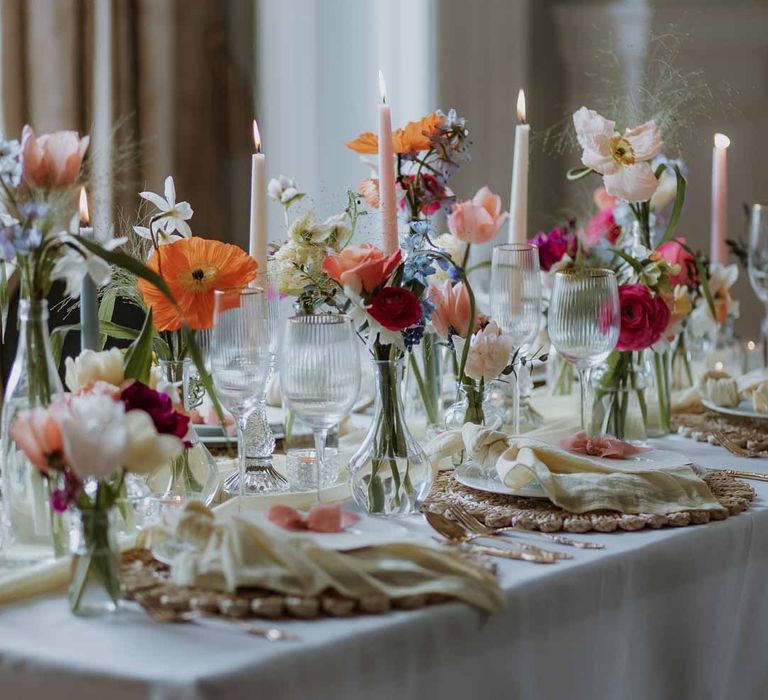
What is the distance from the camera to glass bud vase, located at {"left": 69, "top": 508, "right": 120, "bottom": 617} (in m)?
1.09

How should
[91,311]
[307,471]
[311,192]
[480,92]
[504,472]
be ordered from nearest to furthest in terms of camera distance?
[91,311]
[504,472]
[307,471]
[311,192]
[480,92]

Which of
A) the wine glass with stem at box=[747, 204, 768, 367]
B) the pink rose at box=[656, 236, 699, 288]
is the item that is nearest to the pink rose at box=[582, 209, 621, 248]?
the pink rose at box=[656, 236, 699, 288]

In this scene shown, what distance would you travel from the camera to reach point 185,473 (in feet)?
4.81

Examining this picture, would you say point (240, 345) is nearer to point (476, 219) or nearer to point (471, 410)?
point (471, 410)

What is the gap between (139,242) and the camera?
63.8 inches

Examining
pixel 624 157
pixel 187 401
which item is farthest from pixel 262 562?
pixel 624 157

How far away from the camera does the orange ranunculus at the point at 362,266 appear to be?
1.38 m

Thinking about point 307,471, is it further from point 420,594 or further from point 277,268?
point 420,594

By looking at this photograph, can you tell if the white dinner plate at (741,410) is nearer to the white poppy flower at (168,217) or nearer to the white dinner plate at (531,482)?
the white dinner plate at (531,482)

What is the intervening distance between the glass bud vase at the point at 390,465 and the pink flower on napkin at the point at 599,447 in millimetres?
243

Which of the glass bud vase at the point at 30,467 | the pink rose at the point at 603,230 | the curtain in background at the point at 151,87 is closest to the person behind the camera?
the glass bud vase at the point at 30,467

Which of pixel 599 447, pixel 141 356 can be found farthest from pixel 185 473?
pixel 599 447

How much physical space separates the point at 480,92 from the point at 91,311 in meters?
2.97

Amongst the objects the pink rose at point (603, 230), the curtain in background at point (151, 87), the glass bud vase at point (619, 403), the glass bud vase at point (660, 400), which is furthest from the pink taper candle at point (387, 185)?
the curtain in background at point (151, 87)
